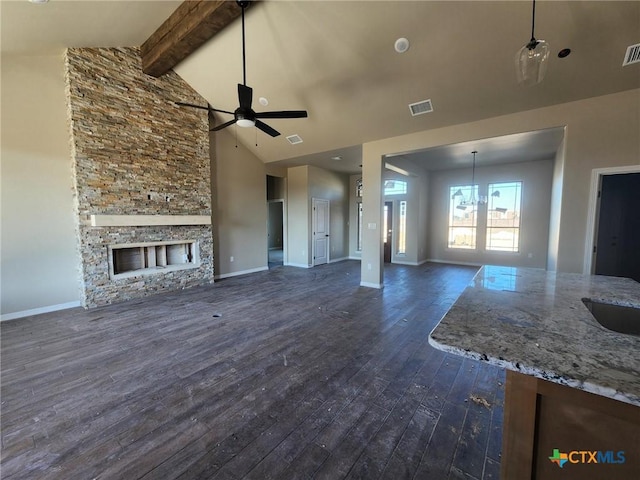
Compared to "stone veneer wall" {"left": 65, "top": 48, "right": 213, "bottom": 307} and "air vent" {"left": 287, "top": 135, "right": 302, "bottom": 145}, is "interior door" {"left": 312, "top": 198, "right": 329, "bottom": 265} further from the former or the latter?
"stone veneer wall" {"left": 65, "top": 48, "right": 213, "bottom": 307}

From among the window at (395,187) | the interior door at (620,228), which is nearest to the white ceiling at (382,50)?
the interior door at (620,228)

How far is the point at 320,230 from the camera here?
8.18m

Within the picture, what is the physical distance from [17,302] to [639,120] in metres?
8.52

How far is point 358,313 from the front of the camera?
13.2ft

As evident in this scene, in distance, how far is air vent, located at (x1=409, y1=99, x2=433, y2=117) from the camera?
4031 mm

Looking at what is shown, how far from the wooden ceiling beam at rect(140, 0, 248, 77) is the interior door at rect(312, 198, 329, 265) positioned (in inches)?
179

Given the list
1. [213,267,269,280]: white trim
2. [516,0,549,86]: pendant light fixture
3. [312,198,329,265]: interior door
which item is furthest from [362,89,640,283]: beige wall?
[213,267,269,280]: white trim

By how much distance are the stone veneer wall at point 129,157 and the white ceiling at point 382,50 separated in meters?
0.44

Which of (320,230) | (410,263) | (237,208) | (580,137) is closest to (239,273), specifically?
(237,208)

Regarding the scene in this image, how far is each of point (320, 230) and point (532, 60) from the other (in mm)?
6443

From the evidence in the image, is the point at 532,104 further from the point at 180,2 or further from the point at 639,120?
the point at 180,2

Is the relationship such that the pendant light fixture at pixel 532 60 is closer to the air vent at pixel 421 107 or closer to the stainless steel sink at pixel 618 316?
the stainless steel sink at pixel 618 316

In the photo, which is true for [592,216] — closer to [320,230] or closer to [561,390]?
[561,390]

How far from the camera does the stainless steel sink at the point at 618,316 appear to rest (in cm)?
161
